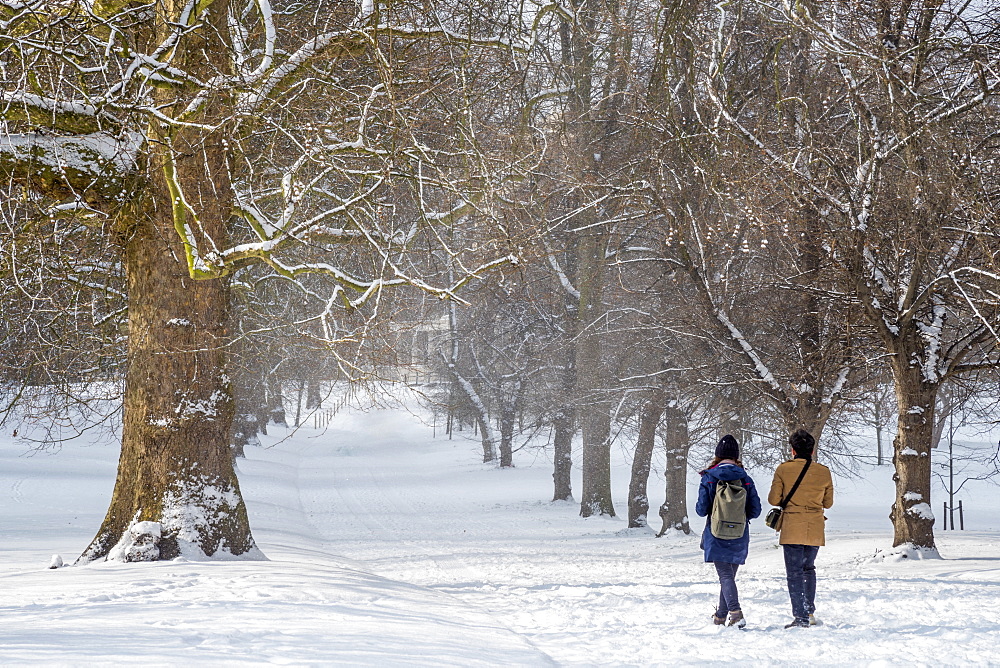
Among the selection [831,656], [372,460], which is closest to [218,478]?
[831,656]

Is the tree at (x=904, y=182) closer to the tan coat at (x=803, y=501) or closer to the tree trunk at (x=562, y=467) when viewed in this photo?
the tan coat at (x=803, y=501)

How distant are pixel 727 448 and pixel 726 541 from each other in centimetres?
81

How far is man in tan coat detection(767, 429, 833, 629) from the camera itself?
7.45 meters

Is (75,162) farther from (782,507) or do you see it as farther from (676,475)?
(676,475)

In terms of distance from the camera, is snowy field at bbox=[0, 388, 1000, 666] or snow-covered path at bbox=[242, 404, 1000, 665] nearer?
snowy field at bbox=[0, 388, 1000, 666]

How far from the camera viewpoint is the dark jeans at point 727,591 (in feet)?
24.6

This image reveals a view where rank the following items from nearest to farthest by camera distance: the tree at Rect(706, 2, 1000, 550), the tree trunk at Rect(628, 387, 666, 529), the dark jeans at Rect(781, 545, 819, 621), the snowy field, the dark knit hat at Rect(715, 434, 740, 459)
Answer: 1. the snowy field
2. the dark jeans at Rect(781, 545, 819, 621)
3. the dark knit hat at Rect(715, 434, 740, 459)
4. the tree at Rect(706, 2, 1000, 550)
5. the tree trunk at Rect(628, 387, 666, 529)

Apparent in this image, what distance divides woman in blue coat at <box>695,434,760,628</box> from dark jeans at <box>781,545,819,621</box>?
39 centimetres

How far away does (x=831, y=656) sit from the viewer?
6367 millimetres

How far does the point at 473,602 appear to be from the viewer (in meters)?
8.90

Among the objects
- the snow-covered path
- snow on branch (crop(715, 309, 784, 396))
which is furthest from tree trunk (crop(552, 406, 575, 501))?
snow on branch (crop(715, 309, 784, 396))

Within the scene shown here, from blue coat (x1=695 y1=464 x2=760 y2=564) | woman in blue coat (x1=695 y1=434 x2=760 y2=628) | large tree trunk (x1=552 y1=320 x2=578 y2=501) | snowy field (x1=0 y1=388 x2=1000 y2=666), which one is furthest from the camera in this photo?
large tree trunk (x1=552 y1=320 x2=578 y2=501)

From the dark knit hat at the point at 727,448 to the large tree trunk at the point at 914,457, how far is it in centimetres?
528

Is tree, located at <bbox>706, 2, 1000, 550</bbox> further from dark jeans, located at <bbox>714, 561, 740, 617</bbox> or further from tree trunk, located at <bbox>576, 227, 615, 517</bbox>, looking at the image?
tree trunk, located at <bbox>576, 227, 615, 517</bbox>
